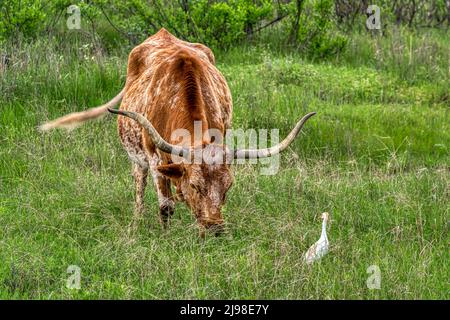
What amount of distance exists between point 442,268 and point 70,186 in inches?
139

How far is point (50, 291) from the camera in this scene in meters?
6.77

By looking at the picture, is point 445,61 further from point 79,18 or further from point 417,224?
point 417,224

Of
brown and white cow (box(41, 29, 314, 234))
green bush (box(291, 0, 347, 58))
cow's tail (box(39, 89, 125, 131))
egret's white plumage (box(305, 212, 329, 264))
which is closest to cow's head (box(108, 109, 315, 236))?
brown and white cow (box(41, 29, 314, 234))

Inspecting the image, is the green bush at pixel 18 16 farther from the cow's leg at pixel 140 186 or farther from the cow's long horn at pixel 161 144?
the cow's long horn at pixel 161 144

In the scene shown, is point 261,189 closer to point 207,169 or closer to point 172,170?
point 172,170

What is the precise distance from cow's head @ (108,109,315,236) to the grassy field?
0.30m

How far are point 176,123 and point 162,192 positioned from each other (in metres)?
0.73

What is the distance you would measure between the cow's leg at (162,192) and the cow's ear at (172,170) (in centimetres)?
52

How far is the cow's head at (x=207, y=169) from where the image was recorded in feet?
22.9

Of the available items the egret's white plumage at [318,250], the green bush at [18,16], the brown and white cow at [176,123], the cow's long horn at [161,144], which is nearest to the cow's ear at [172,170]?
the brown and white cow at [176,123]

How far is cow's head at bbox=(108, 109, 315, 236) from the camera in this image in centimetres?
698

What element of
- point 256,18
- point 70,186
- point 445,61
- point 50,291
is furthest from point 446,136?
point 50,291

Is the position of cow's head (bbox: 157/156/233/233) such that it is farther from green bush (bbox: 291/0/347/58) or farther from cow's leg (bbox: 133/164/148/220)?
green bush (bbox: 291/0/347/58)

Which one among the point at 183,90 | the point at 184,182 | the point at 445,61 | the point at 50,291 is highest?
the point at 183,90
